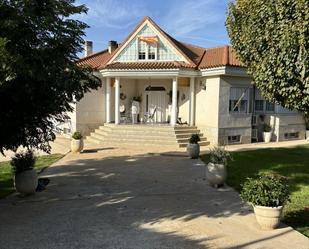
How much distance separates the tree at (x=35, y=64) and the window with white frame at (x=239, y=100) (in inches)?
508

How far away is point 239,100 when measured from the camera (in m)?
20.2

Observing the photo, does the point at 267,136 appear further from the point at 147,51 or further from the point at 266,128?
the point at 147,51

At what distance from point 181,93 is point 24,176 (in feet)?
49.0

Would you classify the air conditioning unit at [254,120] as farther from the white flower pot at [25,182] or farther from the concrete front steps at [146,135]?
the white flower pot at [25,182]

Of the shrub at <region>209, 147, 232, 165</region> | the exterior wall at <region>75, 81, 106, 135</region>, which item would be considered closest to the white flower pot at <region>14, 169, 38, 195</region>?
the shrub at <region>209, 147, 232, 165</region>

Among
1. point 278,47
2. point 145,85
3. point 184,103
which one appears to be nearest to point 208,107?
point 184,103

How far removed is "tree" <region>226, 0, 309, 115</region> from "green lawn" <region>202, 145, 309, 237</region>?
246 centimetres

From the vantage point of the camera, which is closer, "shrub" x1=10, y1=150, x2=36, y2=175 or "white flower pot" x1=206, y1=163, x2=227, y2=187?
"shrub" x1=10, y1=150, x2=36, y2=175

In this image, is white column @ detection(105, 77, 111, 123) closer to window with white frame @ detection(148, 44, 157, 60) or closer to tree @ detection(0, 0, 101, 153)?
window with white frame @ detection(148, 44, 157, 60)

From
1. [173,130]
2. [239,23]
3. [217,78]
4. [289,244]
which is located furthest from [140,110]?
[289,244]

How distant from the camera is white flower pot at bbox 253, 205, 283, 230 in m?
6.70

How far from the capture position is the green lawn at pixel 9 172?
9.98 m

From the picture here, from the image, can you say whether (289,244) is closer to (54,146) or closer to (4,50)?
(4,50)

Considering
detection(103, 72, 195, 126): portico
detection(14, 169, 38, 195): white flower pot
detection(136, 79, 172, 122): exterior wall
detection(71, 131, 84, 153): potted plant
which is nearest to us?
detection(14, 169, 38, 195): white flower pot
